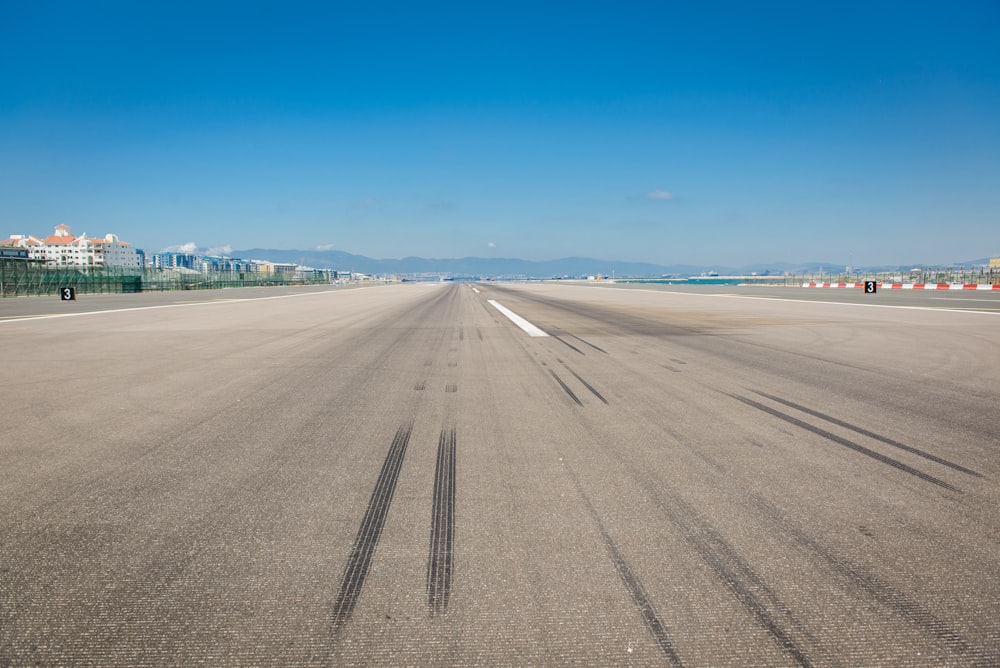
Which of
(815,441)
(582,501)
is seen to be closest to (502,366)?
(815,441)

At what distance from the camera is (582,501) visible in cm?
311

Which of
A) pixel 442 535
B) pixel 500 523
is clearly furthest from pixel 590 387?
pixel 442 535

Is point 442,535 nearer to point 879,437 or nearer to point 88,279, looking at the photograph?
point 879,437

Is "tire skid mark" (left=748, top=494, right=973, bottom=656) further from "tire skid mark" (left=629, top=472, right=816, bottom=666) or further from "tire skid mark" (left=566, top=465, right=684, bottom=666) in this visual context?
"tire skid mark" (left=566, top=465, right=684, bottom=666)

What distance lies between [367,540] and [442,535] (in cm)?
35

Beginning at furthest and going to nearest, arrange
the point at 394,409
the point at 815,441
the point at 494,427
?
the point at 394,409 < the point at 494,427 < the point at 815,441

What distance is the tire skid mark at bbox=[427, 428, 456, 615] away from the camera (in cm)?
220

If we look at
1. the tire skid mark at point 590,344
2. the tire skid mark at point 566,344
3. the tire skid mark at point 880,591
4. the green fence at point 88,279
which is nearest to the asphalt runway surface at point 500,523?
the tire skid mark at point 880,591

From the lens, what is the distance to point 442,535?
8.88 ft

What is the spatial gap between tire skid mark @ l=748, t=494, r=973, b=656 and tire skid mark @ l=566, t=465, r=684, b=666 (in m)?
0.84

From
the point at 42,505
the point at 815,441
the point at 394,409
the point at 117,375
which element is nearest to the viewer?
the point at 42,505

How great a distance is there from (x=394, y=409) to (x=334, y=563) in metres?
2.96

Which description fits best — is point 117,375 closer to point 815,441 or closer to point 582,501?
point 582,501

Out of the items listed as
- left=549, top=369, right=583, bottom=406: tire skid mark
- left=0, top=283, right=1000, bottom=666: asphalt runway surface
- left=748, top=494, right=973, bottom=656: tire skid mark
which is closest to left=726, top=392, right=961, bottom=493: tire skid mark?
left=0, top=283, right=1000, bottom=666: asphalt runway surface
